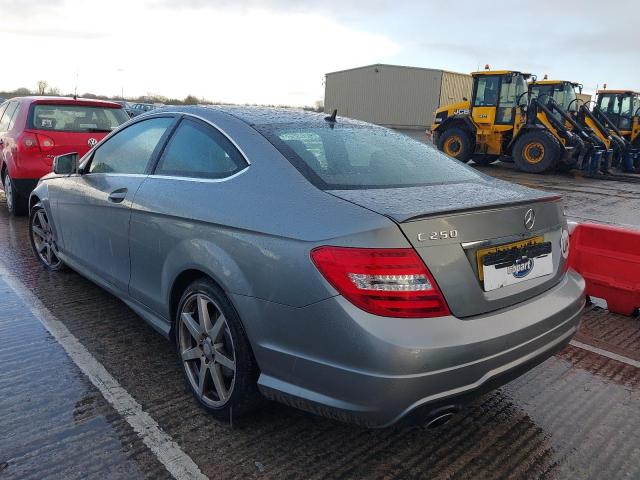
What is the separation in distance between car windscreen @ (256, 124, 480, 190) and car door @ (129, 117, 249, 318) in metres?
0.27

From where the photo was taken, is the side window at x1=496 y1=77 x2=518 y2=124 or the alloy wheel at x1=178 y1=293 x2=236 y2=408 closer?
the alloy wheel at x1=178 y1=293 x2=236 y2=408

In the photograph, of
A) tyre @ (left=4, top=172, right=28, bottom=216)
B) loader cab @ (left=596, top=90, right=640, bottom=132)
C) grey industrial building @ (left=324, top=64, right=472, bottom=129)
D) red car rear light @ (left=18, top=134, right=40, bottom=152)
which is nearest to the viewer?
red car rear light @ (left=18, top=134, right=40, bottom=152)

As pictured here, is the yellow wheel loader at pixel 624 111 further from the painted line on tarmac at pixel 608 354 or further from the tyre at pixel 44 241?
the tyre at pixel 44 241

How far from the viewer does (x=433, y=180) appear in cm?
254

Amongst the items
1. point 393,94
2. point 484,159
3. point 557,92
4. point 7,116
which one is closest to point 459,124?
point 484,159

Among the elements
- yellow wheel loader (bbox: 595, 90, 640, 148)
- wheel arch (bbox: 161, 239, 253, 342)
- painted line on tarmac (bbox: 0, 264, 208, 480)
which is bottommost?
painted line on tarmac (bbox: 0, 264, 208, 480)

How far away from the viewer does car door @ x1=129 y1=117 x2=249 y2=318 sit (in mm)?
2467

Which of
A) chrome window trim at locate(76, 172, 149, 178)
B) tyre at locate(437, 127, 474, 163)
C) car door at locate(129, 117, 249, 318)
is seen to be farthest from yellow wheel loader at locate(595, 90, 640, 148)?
car door at locate(129, 117, 249, 318)

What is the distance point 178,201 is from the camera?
8.62 feet

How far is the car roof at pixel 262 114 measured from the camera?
9.03ft

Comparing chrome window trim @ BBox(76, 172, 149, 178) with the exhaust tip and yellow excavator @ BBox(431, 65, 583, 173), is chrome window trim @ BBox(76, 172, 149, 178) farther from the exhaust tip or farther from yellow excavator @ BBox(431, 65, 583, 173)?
yellow excavator @ BBox(431, 65, 583, 173)

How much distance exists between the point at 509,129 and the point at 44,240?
1426 cm

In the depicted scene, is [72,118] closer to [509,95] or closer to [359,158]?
[359,158]

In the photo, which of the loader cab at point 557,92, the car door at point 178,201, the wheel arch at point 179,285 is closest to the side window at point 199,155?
the car door at point 178,201
